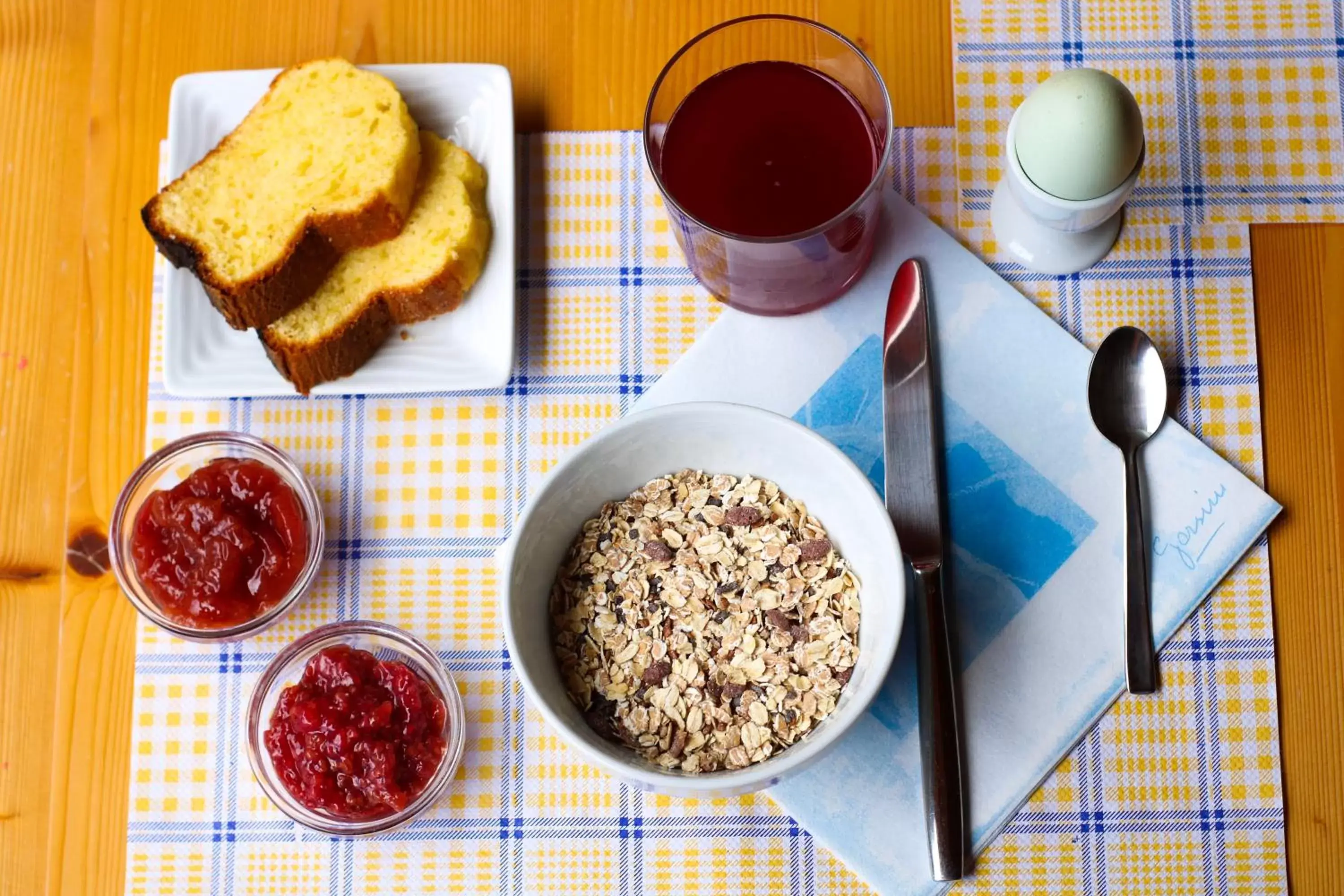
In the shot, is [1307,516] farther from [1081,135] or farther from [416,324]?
[416,324]

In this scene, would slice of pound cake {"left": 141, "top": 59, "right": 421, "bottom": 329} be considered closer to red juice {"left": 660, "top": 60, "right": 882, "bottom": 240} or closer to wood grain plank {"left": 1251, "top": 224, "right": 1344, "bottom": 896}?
red juice {"left": 660, "top": 60, "right": 882, "bottom": 240}

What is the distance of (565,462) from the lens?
995mm

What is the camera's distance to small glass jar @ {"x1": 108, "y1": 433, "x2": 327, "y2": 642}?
1.14m

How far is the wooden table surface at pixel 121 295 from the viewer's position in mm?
1175

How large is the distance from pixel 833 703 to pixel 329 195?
→ 2.37 ft

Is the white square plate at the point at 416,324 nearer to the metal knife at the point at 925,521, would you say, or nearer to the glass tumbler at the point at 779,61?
the glass tumbler at the point at 779,61

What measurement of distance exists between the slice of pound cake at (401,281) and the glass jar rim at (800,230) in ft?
0.73

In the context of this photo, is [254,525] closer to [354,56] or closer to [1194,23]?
[354,56]

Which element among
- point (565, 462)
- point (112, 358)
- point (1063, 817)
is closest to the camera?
point (565, 462)

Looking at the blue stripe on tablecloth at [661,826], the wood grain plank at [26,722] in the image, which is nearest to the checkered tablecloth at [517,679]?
the blue stripe on tablecloth at [661,826]

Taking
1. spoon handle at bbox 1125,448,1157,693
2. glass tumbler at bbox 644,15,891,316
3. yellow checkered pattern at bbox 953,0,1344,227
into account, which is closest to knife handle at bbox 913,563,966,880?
spoon handle at bbox 1125,448,1157,693

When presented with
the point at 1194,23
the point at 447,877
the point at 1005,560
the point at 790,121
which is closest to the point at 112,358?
the point at 447,877

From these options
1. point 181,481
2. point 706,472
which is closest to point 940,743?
point 706,472

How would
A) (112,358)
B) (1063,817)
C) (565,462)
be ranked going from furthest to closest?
(112,358) < (1063,817) < (565,462)
